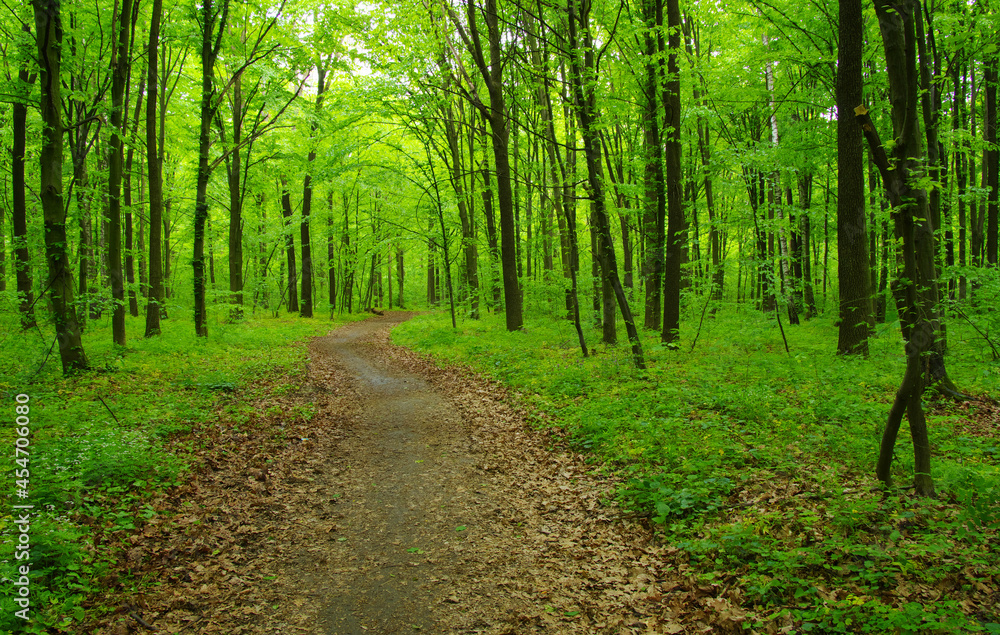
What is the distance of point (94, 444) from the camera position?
540cm

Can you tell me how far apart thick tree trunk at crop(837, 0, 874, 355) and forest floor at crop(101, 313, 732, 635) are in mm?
6425

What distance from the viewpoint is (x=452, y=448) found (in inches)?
288

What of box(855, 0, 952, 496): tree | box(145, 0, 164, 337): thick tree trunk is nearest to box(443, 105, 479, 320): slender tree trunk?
box(145, 0, 164, 337): thick tree trunk

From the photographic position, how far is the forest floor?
361 cm

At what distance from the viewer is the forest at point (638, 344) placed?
143 inches

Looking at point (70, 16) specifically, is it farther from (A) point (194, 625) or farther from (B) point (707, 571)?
(B) point (707, 571)

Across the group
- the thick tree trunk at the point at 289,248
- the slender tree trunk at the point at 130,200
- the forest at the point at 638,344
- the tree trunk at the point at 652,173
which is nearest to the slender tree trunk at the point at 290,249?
the thick tree trunk at the point at 289,248

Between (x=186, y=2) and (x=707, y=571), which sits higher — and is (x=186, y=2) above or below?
above

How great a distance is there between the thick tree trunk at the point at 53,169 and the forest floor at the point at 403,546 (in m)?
4.59

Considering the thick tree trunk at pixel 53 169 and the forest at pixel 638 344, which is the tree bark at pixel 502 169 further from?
the thick tree trunk at pixel 53 169

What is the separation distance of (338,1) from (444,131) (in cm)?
640

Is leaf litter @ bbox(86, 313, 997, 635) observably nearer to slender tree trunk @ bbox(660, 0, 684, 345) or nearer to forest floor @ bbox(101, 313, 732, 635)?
forest floor @ bbox(101, 313, 732, 635)

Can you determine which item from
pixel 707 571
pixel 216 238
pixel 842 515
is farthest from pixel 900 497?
pixel 216 238

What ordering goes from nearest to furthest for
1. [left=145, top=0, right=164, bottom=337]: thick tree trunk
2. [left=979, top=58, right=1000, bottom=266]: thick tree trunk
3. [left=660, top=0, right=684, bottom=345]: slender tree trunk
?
[left=660, top=0, right=684, bottom=345]: slender tree trunk, [left=979, top=58, right=1000, bottom=266]: thick tree trunk, [left=145, top=0, right=164, bottom=337]: thick tree trunk
